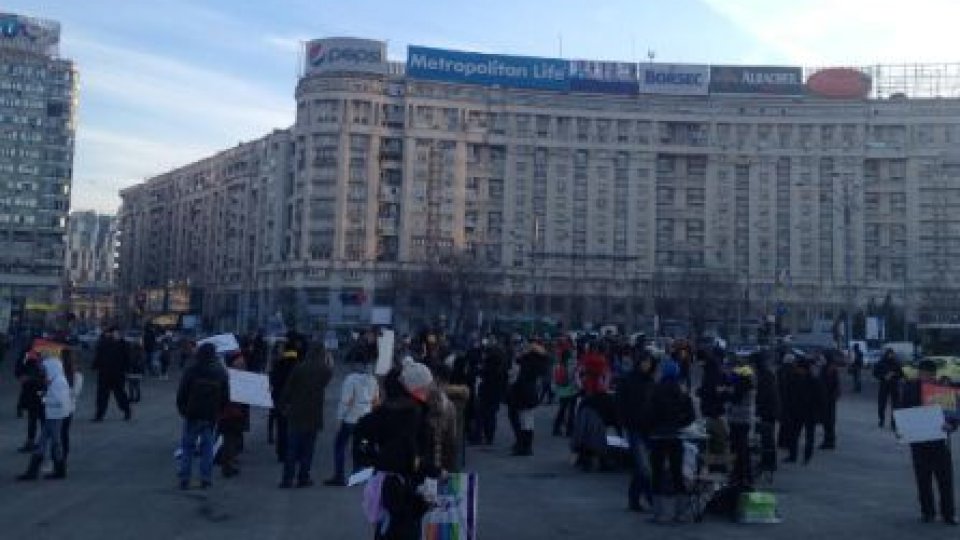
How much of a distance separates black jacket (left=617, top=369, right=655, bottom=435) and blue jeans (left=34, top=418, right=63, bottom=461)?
7.01 metres

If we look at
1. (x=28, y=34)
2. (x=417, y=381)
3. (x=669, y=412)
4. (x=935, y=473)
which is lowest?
(x=935, y=473)

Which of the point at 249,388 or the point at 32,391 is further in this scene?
the point at 32,391

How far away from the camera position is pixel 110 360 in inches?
719

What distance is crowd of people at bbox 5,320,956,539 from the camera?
6555 millimetres

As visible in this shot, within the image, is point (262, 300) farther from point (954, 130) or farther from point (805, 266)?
point (954, 130)

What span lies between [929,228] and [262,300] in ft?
232

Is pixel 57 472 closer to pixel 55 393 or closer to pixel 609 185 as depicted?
pixel 55 393

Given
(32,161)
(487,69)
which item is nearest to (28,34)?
(32,161)

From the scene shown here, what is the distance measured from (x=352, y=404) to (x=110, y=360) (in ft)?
28.6

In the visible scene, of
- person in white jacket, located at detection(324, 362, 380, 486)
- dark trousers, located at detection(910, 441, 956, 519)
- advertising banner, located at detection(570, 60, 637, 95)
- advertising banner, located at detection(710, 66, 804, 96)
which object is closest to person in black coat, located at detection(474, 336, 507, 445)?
person in white jacket, located at detection(324, 362, 380, 486)

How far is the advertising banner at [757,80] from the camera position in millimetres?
97062

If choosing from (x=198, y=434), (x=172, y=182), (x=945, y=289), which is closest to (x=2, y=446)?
(x=198, y=434)

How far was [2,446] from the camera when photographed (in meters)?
14.5

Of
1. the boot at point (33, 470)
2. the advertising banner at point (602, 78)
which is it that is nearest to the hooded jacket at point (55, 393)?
the boot at point (33, 470)
